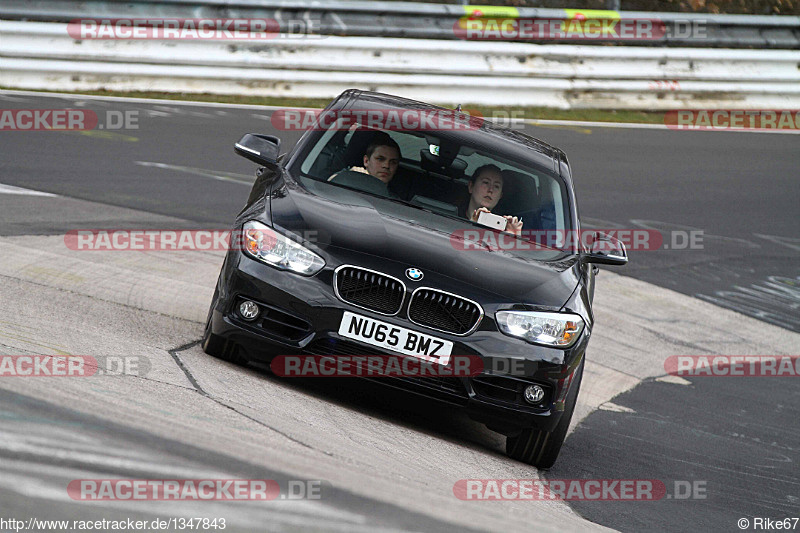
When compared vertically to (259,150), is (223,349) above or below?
below

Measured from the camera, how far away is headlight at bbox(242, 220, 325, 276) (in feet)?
17.2

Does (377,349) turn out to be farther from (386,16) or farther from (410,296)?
(386,16)

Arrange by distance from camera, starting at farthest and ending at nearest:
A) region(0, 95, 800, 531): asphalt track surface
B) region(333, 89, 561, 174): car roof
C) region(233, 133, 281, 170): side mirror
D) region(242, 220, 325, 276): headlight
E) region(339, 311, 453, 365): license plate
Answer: region(333, 89, 561, 174): car roof
region(233, 133, 281, 170): side mirror
region(242, 220, 325, 276): headlight
region(339, 311, 453, 365): license plate
region(0, 95, 800, 531): asphalt track surface

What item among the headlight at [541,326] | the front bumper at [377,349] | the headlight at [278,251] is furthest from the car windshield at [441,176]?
the front bumper at [377,349]

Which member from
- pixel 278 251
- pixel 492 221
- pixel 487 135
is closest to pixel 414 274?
pixel 278 251

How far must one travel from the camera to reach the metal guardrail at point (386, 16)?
15.2 meters

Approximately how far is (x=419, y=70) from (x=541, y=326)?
40.0ft

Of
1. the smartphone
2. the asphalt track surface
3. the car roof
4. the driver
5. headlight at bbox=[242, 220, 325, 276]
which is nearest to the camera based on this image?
the asphalt track surface

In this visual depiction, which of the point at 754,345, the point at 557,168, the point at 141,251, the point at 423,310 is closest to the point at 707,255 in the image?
the point at 754,345

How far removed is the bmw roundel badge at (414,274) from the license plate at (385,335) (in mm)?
244

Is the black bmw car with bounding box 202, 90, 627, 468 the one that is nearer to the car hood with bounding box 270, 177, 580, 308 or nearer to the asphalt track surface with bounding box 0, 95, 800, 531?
the car hood with bounding box 270, 177, 580, 308

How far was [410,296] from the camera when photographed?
204 inches

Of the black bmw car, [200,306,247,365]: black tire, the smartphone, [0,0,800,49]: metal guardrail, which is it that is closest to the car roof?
the smartphone

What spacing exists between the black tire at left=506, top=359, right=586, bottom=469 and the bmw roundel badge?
0.95 m
